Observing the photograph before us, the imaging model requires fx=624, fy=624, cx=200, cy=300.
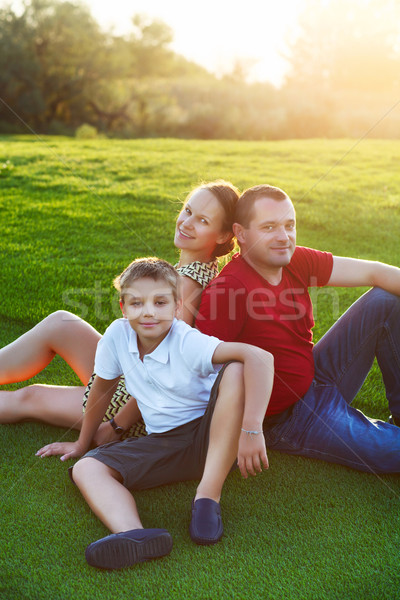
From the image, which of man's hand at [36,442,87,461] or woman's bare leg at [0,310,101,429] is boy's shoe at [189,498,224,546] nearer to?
man's hand at [36,442,87,461]

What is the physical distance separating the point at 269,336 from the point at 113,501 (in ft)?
3.28

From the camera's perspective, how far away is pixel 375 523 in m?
2.62

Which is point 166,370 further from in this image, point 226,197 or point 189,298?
point 226,197

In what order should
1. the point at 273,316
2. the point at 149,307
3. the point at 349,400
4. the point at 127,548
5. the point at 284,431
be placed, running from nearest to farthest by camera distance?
the point at 127,548, the point at 149,307, the point at 273,316, the point at 284,431, the point at 349,400

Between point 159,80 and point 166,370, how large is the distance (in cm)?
2713

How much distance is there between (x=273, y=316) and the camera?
2879 millimetres

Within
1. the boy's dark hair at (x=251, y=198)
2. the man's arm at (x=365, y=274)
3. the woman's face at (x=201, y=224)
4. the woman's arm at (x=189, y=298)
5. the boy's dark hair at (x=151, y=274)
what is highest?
the boy's dark hair at (x=251, y=198)

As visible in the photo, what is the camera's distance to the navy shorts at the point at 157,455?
2664 mm

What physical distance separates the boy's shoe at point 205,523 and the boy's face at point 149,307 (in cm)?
72

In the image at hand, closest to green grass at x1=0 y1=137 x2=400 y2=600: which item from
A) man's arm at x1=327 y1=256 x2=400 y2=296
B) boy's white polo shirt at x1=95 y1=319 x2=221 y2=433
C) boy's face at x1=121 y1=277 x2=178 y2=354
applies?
boy's white polo shirt at x1=95 y1=319 x2=221 y2=433

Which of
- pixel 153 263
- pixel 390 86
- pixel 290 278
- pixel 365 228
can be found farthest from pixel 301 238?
pixel 390 86

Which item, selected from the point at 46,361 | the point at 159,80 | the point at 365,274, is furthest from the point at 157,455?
the point at 159,80

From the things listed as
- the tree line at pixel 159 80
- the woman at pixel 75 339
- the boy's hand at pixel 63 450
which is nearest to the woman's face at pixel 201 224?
the woman at pixel 75 339

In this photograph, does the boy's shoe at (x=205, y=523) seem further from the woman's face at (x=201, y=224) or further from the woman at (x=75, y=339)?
the woman's face at (x=201, y=224)
